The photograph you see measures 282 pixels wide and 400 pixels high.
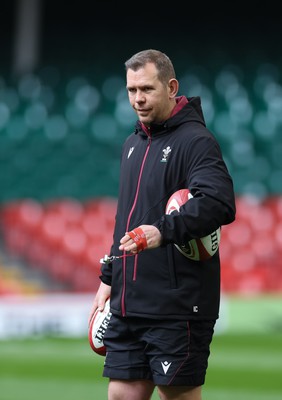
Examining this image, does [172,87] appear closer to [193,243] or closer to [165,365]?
[193,243]

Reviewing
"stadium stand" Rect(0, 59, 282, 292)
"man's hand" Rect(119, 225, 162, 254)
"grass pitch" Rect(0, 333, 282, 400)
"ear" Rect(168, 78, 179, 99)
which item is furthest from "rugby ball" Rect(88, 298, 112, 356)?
"stadium stand" Rect(0, 59, 282, 292)

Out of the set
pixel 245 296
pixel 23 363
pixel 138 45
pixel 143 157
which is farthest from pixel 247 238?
pixel 143 157

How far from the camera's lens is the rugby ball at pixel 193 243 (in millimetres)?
4188

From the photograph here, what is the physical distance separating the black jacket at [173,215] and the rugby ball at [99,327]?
18 centimetres

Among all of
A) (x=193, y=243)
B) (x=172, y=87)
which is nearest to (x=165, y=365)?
(x=193, y=243)

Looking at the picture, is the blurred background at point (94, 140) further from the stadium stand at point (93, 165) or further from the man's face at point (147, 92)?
the man's face at point (147, 92)

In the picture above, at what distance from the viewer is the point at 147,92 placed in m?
4.33

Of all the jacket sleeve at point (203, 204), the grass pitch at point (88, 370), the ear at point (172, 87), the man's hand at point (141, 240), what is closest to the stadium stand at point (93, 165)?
the grass pitch at point (88, 370)

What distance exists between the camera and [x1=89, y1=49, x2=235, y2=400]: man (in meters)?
4.23

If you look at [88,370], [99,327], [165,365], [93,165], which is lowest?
[165,365]

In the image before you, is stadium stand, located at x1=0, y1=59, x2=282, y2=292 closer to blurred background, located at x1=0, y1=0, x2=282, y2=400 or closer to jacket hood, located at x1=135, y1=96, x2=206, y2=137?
blurred background, located at x1=0, y1=0, x2=282, y2=400

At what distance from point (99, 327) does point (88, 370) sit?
523 centimetres

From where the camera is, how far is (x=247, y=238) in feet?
54.5

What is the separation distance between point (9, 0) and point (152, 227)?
58.6 ft
